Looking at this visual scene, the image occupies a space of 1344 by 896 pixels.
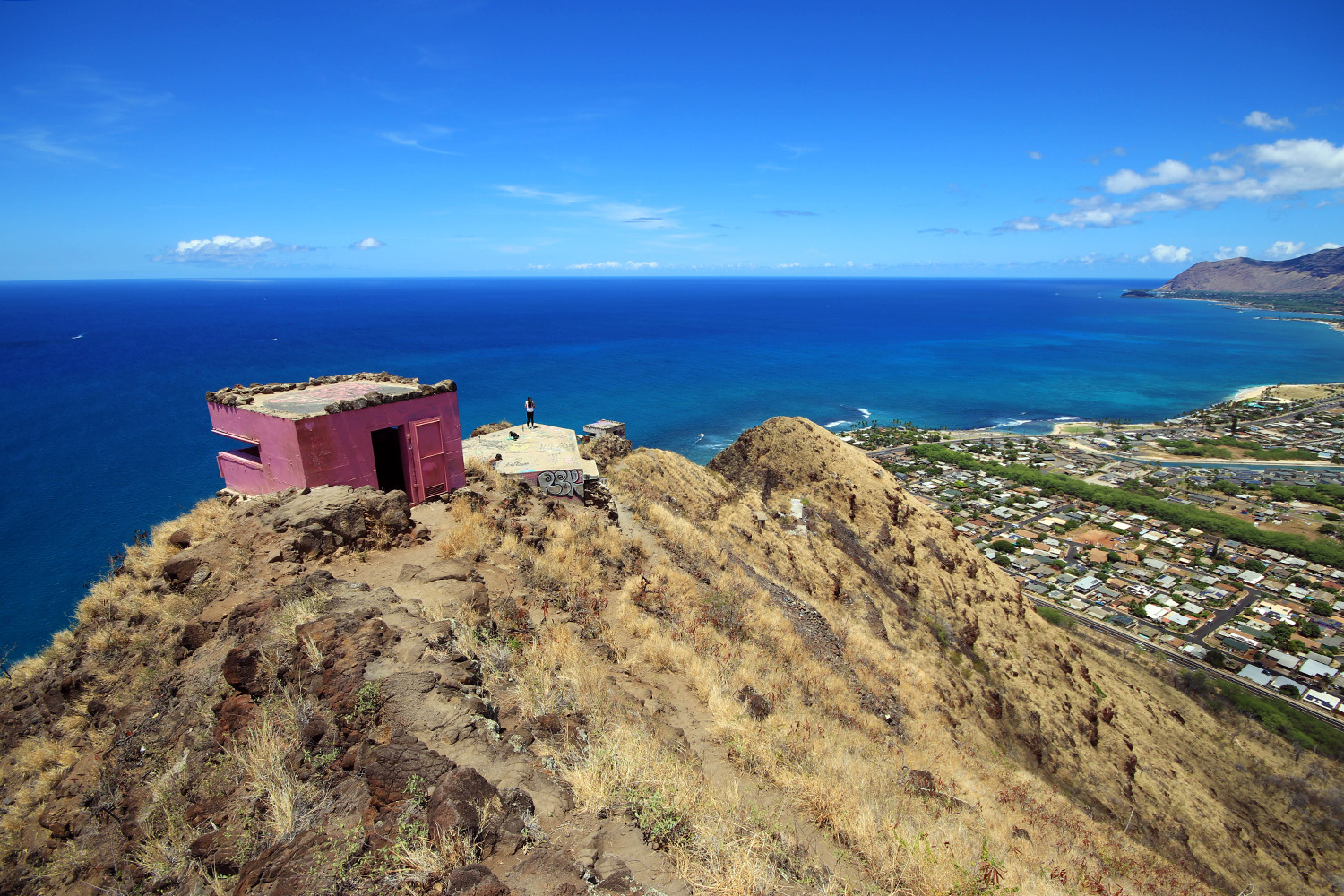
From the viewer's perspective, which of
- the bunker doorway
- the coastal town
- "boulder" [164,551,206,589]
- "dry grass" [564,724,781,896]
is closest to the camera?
"dry grass" [564,724,781,896]

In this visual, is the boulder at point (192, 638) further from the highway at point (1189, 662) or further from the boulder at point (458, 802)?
the highway at point (1189, 662)

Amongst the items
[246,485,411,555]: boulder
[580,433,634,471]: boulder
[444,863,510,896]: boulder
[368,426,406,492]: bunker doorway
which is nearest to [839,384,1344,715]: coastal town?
[580,433,634,471]: boulder

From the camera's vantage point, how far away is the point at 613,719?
25.5 feet

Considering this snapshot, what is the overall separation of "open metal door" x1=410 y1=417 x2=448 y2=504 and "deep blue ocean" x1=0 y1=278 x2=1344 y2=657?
2959cm

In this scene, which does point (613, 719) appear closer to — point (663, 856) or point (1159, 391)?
point (663, 856)

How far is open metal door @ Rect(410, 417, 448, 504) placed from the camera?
13719 millimetres

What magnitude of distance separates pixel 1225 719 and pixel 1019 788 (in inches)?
769

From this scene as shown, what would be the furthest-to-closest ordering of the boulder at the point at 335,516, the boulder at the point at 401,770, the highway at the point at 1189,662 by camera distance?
the highway at the point at 1189,662, the boulder at the point at 335,516, the boulder at the point at 401,770

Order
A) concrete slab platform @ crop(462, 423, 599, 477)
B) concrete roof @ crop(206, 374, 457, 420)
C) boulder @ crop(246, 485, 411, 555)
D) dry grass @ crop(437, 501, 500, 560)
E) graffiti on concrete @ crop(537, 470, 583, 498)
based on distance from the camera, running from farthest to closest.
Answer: concrete slab platform @ crop(462, 423, 599, 477) < graffiti on concrete @ crop(537, 470, 583, 498) < concrete roof @ crop(206, 374, 457, 420) < dry grass @ crop(437, 501, 500, 560) < boulder @ crop(246, 485, 411, 555)

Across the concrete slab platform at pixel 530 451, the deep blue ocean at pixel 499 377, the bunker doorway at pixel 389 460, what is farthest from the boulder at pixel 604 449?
the deep blue ocean at pixel 499 377

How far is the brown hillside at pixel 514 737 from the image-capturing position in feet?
17.7

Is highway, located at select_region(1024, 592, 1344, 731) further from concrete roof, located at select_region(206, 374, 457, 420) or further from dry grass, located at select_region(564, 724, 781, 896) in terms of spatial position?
dry grass, located at select_region(564, 724, 781, 896)

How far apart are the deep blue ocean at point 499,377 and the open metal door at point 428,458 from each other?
29.6 metres

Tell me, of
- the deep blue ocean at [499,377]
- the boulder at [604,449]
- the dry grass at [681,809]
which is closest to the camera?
the dry grass at [681,809]
